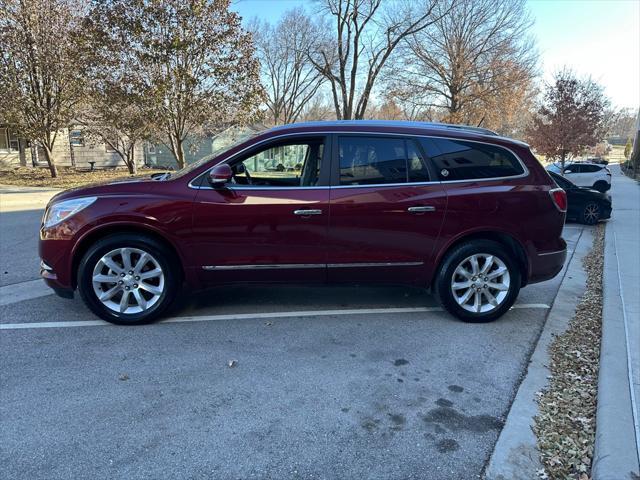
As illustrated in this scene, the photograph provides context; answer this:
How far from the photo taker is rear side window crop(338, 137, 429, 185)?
4289 millimetres

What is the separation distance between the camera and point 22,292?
17.2 feet

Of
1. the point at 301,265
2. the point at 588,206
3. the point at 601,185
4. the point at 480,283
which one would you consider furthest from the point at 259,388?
the point at 601,185

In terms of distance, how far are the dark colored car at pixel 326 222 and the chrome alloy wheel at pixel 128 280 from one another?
10mm

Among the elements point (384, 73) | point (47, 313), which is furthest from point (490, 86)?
point (47, 313)

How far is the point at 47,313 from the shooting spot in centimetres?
459

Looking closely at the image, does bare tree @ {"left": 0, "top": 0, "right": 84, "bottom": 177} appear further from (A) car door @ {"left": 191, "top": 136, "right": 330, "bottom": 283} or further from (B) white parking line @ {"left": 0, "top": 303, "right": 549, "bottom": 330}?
(A) car door @ {"left": 191, "top": 136, "right": 330, "bottom": 283}

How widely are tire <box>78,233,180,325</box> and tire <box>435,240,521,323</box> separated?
2531 mm

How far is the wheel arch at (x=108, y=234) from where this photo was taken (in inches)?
162

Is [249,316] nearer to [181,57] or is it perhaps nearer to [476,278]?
[476,278]

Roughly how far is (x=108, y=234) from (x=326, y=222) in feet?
6.43

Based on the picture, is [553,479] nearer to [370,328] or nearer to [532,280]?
[370,328]

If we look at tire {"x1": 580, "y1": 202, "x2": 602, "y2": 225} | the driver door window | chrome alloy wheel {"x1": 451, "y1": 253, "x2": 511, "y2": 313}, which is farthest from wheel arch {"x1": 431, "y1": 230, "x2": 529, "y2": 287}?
tire {"x1": 580, "y1": 202, "x2": 602, "y2": 225}

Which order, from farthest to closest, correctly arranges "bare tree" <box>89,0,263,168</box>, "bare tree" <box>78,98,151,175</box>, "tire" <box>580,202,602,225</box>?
"bare tree" <box>78,98,151,175</box>
"bare tree" <box>89,0,263,168</box>
"tire" <box>580,202,602,225</box>

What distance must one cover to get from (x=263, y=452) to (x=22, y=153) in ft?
89.9
